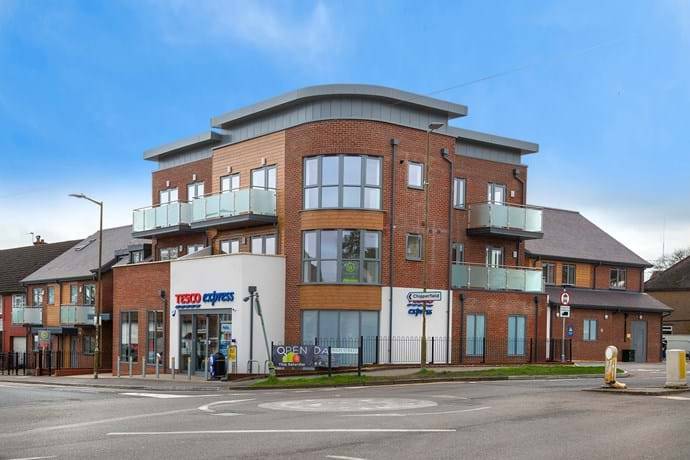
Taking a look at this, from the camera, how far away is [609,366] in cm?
2212

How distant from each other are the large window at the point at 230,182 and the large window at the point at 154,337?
20.5 feet

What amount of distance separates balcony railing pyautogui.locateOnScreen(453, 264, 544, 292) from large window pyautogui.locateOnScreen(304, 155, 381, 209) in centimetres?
574

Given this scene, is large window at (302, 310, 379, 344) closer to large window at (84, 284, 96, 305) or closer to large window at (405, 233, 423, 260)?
large window at (405, 233, 423, 260)

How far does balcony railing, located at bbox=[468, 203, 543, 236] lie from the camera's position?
39.2 m

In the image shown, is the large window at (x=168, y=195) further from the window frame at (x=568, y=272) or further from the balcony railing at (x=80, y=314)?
the window frame at (x=568, y=272)

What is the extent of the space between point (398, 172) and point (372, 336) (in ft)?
21.5

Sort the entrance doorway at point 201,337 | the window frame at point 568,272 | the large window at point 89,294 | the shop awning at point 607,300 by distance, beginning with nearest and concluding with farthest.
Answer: the entrance doorway at point 201,337 < the shop awning at point 607,300 < the window frame at point 568,272 < the large window at point 89,294

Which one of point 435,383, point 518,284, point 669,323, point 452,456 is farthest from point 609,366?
point 669,323

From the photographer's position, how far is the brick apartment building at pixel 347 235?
3462cm

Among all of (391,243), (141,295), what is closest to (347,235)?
(391,243)

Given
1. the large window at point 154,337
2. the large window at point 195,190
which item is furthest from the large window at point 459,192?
the large window at point 154,337

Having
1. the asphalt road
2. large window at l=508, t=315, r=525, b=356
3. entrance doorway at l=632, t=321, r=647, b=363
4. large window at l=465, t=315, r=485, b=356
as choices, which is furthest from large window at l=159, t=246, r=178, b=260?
entrance doorway at l=632, t=321, r=647, b=363

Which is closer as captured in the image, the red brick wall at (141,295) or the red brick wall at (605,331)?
the red brick wall at (141,295)

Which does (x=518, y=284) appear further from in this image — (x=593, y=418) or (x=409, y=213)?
(x=593, y=418)
